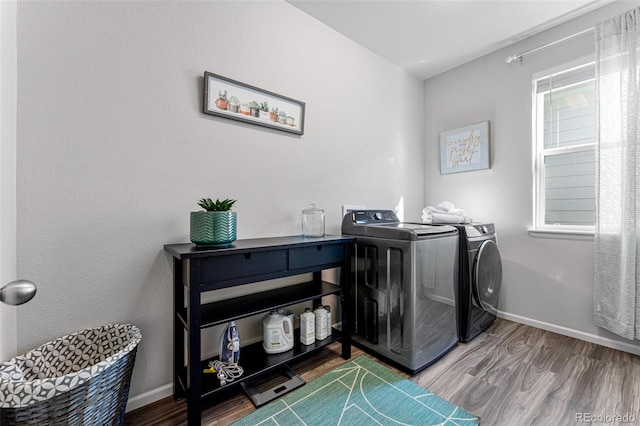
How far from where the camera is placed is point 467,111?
9.17 ft

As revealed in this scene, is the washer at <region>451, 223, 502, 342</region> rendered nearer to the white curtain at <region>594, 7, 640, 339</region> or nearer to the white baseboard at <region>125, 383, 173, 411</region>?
the white curtain at <region>594, 7, 640, 339</region>

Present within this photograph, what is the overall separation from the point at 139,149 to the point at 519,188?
2.95 meters

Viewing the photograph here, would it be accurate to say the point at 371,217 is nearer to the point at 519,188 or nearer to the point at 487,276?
A: the point at 487,276

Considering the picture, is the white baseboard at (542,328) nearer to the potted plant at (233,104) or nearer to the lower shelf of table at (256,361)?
the lower shelf of table at (256,361)

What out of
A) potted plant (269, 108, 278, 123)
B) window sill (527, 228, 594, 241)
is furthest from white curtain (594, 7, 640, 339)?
potted plant (269, 108, 278, 123)

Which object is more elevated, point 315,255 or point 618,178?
point 618,178

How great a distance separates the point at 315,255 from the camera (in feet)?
5.41

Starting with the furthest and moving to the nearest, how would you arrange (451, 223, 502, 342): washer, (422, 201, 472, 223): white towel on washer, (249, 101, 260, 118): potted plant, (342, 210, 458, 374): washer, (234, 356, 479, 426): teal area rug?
(422, 201, 472, 223): white towel on washer → (451, 223, 502, 342): washer → (249, 101, 260, 118): potted plant → (342, 210, 458, 374): washer → (234, 356, 479, 426): teal area rug

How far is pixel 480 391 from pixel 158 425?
66.3 inches

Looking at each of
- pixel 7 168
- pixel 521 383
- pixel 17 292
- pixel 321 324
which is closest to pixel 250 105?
pixel 7 168

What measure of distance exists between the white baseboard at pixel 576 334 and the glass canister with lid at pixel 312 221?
199 cm

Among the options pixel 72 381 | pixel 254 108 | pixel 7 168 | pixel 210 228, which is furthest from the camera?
pixel 254 108

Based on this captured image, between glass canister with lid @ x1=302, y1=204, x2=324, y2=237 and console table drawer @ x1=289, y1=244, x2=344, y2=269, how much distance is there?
0.89 ft

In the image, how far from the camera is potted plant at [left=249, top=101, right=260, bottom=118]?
175 cm
